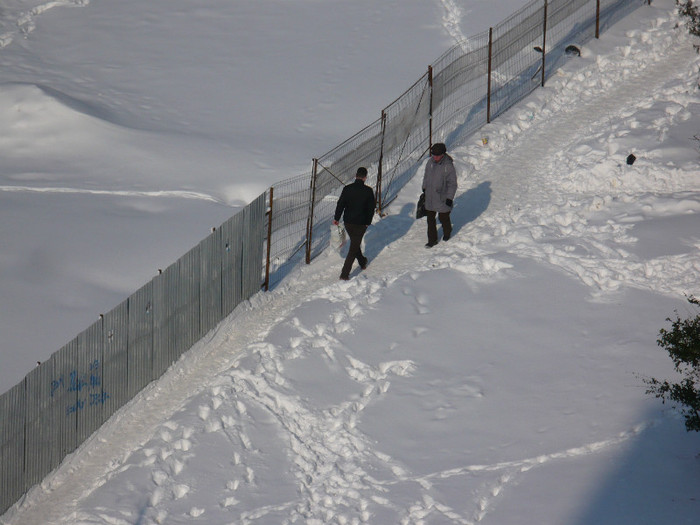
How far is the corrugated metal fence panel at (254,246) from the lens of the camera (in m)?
11.0

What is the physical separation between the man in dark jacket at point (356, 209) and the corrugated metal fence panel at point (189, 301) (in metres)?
1.92

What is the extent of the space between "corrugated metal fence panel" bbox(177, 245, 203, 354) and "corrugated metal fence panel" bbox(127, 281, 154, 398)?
502mm

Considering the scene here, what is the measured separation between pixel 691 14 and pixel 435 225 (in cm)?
811

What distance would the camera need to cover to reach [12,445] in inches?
335

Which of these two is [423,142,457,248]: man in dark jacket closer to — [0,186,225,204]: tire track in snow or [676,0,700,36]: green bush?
[0,186,225,204]: tire track in snow

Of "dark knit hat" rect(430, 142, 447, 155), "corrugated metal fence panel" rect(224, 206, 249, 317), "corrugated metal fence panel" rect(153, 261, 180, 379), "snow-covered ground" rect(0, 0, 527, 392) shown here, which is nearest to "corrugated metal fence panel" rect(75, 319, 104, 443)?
"corrugated metal fence panel" rect(153, 261, 180, 379)

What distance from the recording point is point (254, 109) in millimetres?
17719

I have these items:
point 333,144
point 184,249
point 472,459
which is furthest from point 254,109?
point 472,459

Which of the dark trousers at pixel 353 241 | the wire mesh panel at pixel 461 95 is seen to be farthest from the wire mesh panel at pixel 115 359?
the wire mesh panel at pixel 461 95

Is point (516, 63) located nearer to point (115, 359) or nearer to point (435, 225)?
point (435, 225)

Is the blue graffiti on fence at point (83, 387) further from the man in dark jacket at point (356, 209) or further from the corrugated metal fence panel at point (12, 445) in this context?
the man in dark jacket at point (356, 209)

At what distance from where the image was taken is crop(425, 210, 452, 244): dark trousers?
11672mm

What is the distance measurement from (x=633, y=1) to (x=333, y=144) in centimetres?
741

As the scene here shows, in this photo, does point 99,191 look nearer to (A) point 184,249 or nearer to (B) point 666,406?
(A) point 184,249
